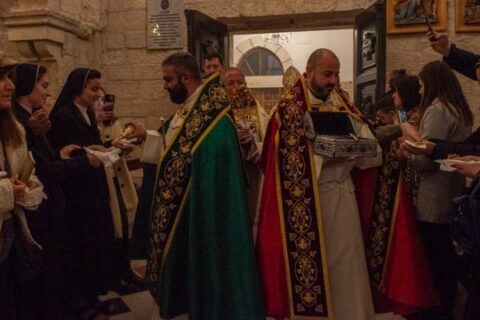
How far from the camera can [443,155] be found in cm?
263

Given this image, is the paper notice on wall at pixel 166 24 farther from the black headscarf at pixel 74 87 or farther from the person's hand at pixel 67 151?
the person's hand at pixel 67 151

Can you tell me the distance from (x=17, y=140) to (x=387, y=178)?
1.85 metres

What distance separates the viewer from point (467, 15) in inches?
201

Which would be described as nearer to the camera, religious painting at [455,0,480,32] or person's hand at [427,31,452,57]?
person's hand at [427,31,452,57]

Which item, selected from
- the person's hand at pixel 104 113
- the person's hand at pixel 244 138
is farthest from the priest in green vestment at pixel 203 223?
the person's hand at pixel 104 113

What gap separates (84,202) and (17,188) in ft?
3.33

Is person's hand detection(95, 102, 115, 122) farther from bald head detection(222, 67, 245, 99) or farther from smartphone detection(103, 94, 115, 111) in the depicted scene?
bald head detection(222, 67, 245, 99)

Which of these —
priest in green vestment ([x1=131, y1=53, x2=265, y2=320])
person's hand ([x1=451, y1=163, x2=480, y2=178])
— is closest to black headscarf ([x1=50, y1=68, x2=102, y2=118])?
priest in green vestment ([x1=131, y1=53, x2=265, y2=320])

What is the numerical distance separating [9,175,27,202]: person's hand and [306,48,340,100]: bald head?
1.49 meters

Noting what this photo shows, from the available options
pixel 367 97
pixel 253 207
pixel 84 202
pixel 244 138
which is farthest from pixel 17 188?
pixel 367 97

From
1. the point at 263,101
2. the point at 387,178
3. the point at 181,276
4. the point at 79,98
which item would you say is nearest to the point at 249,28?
Answer: the point at 79,98

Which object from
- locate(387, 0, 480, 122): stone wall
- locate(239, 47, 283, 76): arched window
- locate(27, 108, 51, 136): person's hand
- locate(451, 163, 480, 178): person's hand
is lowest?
locate(451, 163, 480, 178): person's hand

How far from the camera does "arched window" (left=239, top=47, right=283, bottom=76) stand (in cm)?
1206

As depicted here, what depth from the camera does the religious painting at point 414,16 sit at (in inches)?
204
